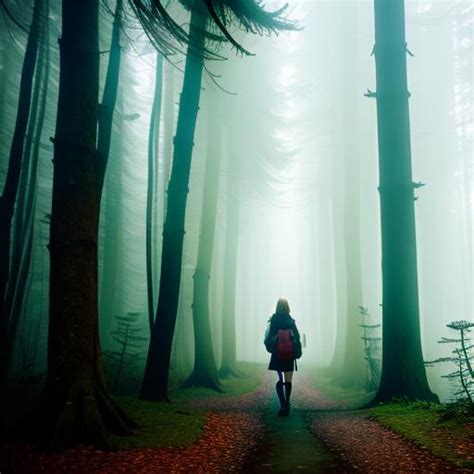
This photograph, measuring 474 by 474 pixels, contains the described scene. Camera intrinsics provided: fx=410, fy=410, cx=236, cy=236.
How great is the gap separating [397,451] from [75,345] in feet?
12.9

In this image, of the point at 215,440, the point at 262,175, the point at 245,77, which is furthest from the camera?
the point at 262,175

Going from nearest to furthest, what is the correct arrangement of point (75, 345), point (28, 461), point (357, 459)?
point (28, 461) < point (357, 459) < point (75, 345)

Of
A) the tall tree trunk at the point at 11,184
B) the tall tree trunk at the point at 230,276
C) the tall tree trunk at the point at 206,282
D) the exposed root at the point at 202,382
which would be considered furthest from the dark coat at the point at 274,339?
the tall tree trunk at the point at 230,276

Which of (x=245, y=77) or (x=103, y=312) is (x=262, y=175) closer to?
(x=245, y=77)

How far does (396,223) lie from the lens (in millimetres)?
7859

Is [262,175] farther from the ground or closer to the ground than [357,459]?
farther from the ground

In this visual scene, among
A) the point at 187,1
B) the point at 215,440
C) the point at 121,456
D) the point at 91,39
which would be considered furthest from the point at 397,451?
the point at 187,1

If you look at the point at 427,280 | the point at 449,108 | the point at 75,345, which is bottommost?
the point at 75,345

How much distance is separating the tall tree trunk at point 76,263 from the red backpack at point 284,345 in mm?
2962

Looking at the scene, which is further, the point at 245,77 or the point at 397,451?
the point at 245,77

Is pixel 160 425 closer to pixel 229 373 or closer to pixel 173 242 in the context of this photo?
pixel 173 242

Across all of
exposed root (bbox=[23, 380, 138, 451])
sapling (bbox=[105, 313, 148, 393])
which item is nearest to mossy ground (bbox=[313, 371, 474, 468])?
exposed root (bbox=[23, 380, 138, 451])

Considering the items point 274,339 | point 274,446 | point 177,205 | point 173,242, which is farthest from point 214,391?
point 274,446

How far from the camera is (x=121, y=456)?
14.5ft
